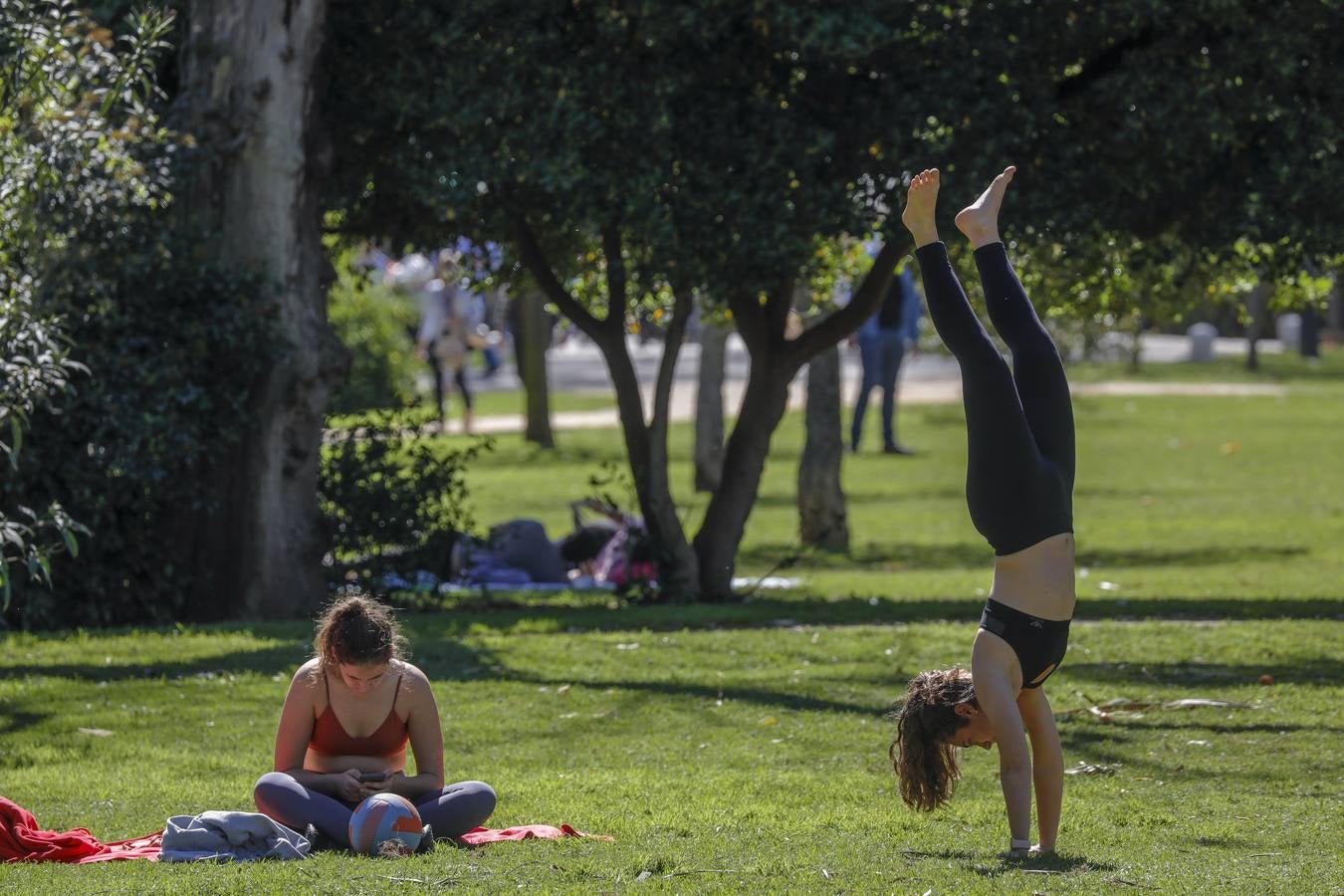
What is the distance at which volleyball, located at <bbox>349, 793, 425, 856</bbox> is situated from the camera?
5848 mm

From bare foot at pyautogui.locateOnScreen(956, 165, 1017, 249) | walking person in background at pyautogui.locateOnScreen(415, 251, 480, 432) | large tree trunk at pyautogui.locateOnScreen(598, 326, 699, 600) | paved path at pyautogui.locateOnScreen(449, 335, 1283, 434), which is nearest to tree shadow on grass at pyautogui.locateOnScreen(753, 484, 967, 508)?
paved path at pyautogui.locateOnScreen(449, 335, 1283, 434)

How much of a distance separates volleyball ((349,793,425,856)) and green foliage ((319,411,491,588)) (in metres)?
6.71

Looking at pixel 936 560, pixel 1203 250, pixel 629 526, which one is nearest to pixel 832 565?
pixel 936 560

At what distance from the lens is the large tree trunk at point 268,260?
1170cm

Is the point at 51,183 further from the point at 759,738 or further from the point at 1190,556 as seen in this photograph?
the point at 1190,556

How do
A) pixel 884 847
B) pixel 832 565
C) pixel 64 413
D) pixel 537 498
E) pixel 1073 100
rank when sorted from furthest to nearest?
pixel 537 498 → pixel 832 565 → pixel 1073 100 → pixel 64 413 → pixel 884 847

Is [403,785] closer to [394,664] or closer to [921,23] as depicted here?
[394,664]

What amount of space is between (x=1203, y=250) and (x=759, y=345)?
2885 millimetres

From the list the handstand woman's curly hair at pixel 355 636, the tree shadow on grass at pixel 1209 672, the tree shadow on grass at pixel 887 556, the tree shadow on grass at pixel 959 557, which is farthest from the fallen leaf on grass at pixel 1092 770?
the tree shadow on grass at pixel 887 556

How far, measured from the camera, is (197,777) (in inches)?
296

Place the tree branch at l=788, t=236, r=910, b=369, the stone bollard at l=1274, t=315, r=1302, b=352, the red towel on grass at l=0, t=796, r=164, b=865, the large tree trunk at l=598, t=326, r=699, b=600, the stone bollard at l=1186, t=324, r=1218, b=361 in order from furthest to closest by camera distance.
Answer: the stone bollard at l=1274, t=315, r=1302, b=352 → the stone bollard at l=1186, t=324, r=1218, b=361 → the large tree trunk at l=598, t=326, r=699, b=600 → the tree branch at l=788, t=236, r=910, b=369 → the red towel on grass at l=0, t=796, r=164, b=865

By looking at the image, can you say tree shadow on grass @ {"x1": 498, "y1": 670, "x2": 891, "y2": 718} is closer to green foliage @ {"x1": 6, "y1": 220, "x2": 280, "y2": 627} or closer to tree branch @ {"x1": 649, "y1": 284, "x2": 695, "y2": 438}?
green foliage @ {"x1": 6, "y1": 220, "x2": 280, "y2": 627}

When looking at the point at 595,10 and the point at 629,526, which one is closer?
the point at 595,10

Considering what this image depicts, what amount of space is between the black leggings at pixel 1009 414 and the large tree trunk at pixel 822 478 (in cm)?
1111
